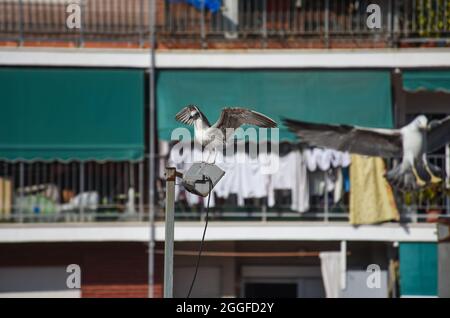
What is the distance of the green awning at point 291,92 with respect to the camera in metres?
18.6

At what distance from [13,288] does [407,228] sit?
536cm

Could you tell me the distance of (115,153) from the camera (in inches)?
721

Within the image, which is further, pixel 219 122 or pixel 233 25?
pixel 233 25

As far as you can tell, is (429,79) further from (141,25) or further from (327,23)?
(141,25)

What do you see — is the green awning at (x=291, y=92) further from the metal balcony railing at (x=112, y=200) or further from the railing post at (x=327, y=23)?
the metal balcony railing at (x=112, y=200)

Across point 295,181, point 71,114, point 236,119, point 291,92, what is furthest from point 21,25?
point 236,119

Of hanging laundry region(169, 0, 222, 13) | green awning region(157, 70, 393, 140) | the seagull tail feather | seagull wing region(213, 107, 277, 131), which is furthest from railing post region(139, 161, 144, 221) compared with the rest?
seagull wing region(213, 107, 277, 131)

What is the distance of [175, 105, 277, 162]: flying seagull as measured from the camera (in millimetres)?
12312

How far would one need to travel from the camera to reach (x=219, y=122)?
42.4 ft

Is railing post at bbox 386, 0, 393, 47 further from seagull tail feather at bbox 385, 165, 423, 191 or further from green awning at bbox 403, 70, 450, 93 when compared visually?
seagull tail feather at bbox 385, 165, 423, 191

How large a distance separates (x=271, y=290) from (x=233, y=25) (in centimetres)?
374

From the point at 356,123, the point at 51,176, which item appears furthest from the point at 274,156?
the point at 51,176

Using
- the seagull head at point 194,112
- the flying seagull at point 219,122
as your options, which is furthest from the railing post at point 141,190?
the seagull head at point 194,112

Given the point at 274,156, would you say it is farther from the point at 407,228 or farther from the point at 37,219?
the point at 37,219
